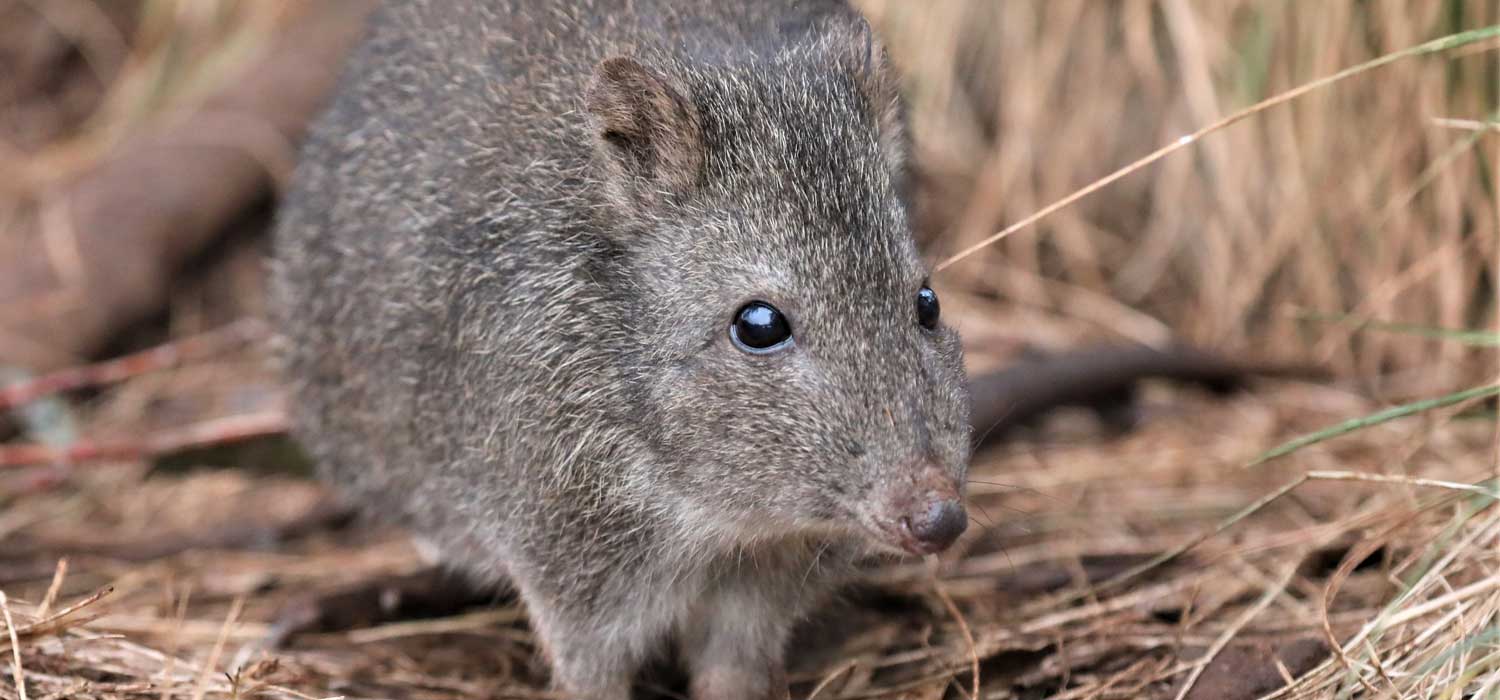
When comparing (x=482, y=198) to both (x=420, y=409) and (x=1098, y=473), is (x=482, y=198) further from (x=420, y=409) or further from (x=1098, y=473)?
(x=1098, y=473)

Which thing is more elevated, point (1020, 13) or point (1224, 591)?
point (1020, 13)

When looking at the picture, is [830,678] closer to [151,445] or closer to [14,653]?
[14,653]

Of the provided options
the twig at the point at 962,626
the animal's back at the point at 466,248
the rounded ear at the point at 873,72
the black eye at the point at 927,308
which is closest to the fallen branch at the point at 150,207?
the animal's back at the point at 466,248

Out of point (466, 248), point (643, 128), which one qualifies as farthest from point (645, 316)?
point (466, 248)

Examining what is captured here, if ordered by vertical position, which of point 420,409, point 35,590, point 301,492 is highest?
point 420,409

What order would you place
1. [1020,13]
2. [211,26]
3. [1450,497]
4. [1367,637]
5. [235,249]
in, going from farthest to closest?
[211,26] → [235,249] → [1020,13] → [1450,497] → [1367,637]

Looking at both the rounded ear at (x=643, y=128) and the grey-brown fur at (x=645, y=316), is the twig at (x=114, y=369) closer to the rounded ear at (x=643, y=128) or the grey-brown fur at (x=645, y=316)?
the grey-brown fur at (x=645, y=316)

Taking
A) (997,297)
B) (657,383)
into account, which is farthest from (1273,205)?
(657,383)
